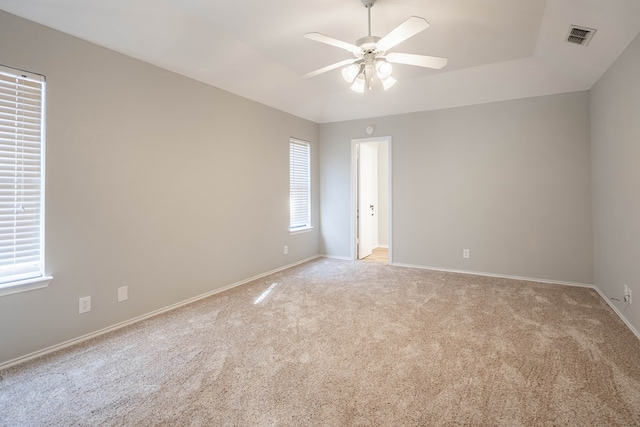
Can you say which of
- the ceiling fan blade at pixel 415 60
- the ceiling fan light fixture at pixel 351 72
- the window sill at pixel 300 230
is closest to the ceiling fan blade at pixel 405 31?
the ceiling fan blade at pixel 415 60

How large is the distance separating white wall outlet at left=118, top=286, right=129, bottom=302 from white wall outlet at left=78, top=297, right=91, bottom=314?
0.78 ft

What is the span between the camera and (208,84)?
3508 mm

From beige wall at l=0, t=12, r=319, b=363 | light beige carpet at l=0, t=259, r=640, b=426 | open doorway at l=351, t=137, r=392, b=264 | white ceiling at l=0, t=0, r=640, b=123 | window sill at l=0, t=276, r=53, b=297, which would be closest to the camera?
light beige carpet at l=0, t=259, r=640, b=426

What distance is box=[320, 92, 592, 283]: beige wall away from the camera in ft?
12.7

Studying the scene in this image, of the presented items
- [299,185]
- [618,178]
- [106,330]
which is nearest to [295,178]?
[299,185]

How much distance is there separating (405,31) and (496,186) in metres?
3.10

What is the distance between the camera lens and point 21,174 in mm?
2197

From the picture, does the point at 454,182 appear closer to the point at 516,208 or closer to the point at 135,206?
the point at 516,208

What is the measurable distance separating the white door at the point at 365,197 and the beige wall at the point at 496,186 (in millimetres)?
390

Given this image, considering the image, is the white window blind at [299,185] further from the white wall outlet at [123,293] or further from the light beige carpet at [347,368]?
the white wall outlet at [123,293]

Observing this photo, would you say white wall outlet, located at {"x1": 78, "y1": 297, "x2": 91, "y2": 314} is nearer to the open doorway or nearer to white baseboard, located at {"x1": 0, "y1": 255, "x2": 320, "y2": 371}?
white baseboard, located at {"x1": 0, "y1": 255, "x2": 320, "y2": 371}

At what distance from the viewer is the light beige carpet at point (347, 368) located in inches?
64.9

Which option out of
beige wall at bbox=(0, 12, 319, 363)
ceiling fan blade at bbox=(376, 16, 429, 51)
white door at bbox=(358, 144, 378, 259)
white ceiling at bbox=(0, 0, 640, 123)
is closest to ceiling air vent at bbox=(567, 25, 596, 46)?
white ceiling at bbox=(0, 0, 640, 123)

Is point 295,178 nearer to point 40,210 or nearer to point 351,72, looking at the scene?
point 351,72
